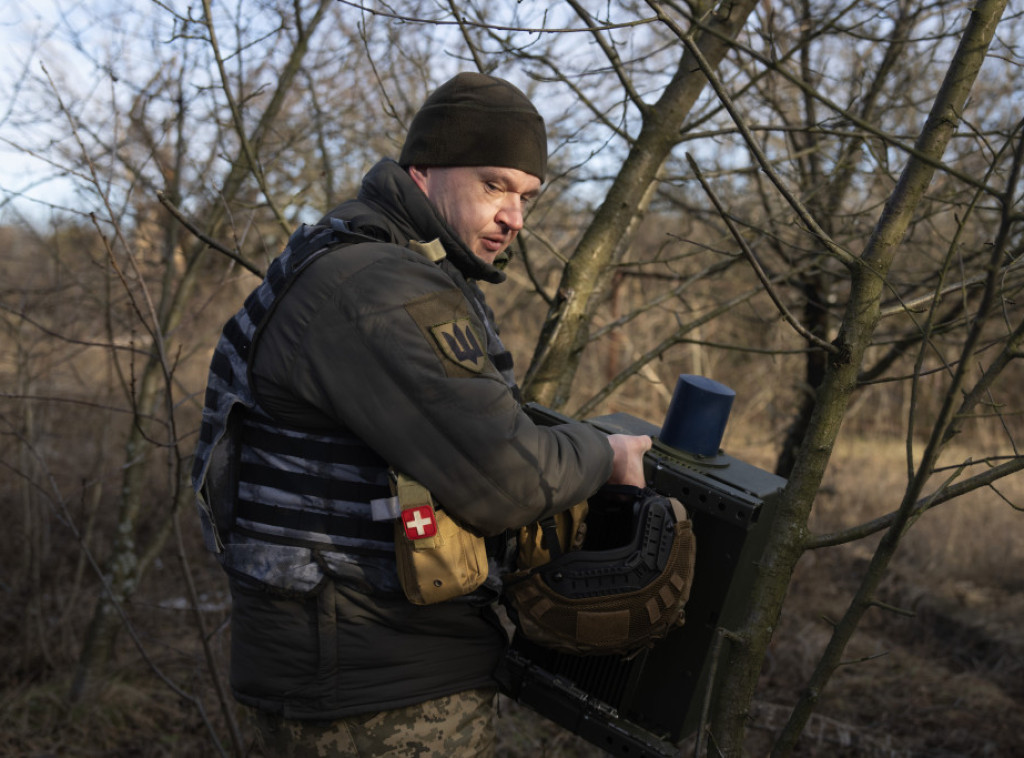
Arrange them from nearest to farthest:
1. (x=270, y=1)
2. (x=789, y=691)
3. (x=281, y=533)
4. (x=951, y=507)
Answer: (x=281, y=533)
(x=270, y=1)
(x=789, y=691)
(x=951, y=507)

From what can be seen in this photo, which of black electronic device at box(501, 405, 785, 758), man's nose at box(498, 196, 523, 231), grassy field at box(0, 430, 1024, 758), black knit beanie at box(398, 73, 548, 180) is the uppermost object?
black knit beanie at box(398, 73, 548, 180)

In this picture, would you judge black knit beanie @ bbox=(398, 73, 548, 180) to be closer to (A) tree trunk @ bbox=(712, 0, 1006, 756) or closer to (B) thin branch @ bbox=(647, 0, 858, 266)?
(B) thin branch @ bbox=(647, 0, 858, 266)

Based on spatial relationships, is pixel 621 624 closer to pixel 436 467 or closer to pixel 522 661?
pixel 522 661

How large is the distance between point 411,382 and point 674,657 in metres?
0.88

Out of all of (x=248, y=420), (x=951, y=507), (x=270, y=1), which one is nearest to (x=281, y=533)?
(x=248, y=420)

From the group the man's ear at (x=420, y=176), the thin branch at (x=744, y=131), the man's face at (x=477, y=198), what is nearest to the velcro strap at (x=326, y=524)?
the man's face at (x=477, y=198)

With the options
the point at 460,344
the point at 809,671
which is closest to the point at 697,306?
the point at 809,671

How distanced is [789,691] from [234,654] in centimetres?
413

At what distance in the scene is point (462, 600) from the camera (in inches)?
67.5

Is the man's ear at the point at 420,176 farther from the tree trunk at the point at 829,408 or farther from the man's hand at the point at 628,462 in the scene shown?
the tree trunk at the point at 829,408

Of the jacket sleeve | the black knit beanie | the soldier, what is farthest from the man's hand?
the black knit beanie

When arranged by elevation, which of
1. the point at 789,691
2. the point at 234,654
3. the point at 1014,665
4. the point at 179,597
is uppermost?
the point at 234,654

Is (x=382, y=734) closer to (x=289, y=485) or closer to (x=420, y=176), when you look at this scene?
(x=289, y=485)

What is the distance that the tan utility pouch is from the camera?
1.49 meters
